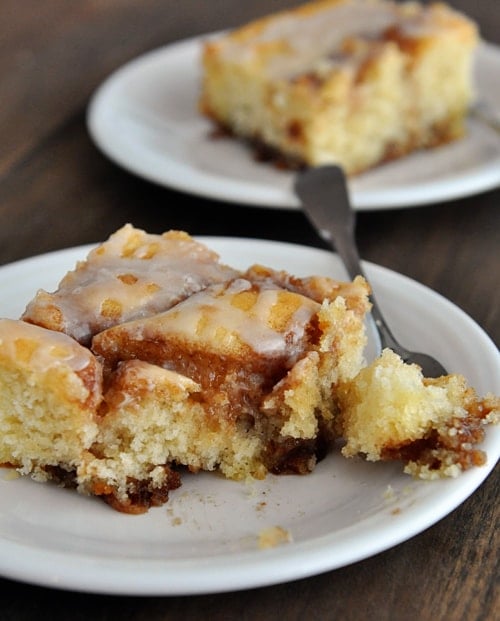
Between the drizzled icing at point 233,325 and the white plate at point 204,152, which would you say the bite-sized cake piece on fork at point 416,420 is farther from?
the white plate at point 204,152

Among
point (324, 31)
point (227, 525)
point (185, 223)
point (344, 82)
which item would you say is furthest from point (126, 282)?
point (324, 31)

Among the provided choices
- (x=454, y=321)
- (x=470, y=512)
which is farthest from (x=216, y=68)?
(x=470, y=512)

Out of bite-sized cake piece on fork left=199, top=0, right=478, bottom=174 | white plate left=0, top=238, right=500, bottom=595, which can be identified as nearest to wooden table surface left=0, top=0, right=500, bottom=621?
white plate left=0, top=238, right=500, bottom=595

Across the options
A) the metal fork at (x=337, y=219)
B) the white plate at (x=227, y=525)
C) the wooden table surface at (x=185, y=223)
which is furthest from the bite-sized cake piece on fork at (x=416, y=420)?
the metal fork at (x=337, y=219)

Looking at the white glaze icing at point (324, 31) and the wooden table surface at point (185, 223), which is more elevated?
the white glaze icing at point (324, 31)

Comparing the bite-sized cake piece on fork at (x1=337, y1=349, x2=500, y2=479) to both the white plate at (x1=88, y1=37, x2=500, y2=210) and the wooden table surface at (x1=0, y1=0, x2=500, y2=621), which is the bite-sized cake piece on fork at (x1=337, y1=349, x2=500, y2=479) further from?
the white plate at (x1=88, y1=37, x2=500, y2=210)

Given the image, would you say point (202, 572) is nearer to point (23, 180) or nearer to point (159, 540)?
point (159, 540)
